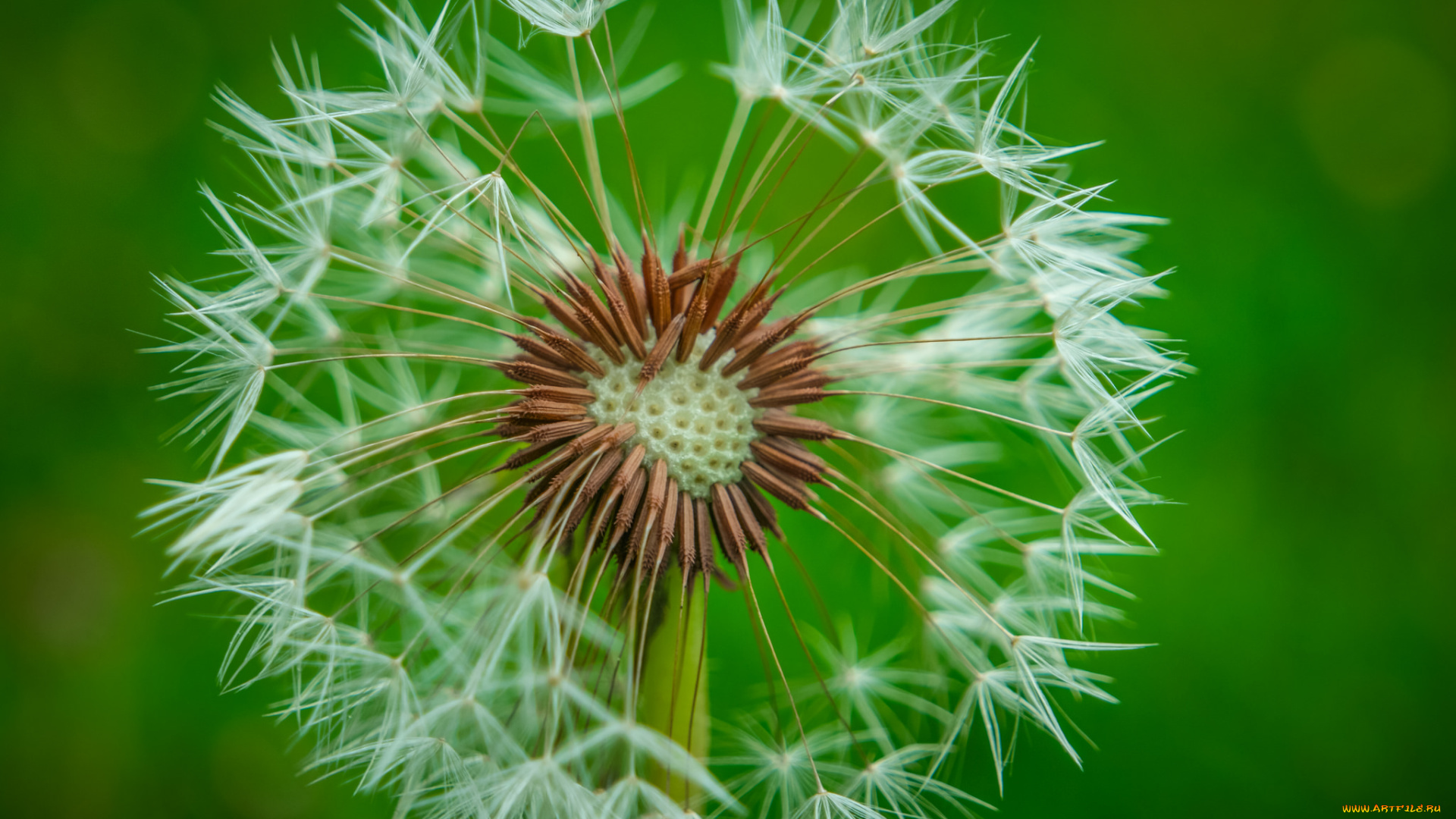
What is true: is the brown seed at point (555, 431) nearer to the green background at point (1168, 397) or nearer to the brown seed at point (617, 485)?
the brown seed at point (617, 485)

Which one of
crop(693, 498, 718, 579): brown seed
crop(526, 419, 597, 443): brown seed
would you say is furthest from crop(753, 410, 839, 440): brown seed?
crop(526, 419, 597, 443): brown seed

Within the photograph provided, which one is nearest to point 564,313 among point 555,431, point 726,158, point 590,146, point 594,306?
point 594,306

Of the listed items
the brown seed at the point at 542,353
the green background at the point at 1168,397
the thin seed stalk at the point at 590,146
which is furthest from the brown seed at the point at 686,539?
the green background at the point at 1168,397

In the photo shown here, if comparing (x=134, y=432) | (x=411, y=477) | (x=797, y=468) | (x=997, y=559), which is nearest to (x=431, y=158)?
(x=411, y=477)

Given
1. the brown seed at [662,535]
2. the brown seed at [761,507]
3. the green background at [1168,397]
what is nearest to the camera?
the brown seed at [662,535]

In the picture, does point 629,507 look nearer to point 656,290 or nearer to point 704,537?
point 704,537

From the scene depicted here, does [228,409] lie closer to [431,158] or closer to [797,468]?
[431,158]

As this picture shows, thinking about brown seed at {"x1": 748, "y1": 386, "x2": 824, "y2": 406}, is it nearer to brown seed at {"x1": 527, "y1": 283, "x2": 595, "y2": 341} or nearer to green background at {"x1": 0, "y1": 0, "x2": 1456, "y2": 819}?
brown seed at {"x1": 527, "y1": 283, "x2": 595, "y2": 341}
